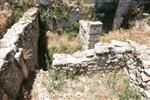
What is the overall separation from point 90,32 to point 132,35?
1.91 metres

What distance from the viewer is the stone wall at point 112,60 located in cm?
771

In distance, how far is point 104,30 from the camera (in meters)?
11.8

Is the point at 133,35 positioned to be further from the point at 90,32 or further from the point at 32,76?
the point at 32,76

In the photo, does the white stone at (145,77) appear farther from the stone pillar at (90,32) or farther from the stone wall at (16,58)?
the stone pillar at (90,32)

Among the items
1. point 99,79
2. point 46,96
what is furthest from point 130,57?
point 46,96

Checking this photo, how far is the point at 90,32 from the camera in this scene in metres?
10.3

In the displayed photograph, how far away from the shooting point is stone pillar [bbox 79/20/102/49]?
10258mm

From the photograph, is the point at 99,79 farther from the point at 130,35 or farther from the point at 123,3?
the point at 123,3

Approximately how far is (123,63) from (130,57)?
0.32 m

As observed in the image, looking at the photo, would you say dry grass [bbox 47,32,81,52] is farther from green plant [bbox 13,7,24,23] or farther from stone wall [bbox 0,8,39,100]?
green plant [bbox 13,7,24,23]

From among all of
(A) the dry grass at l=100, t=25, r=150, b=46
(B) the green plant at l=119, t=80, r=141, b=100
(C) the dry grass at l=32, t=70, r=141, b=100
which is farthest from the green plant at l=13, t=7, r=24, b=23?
(B) the green plant at l=119, t=80, r=141, b=100

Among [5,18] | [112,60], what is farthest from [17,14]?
[112,60]

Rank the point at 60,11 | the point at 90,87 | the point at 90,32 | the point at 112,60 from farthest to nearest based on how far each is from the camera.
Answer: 1. the point at 60,11
2. the point at 90,32
3. the point at 112,60
4. the point at 90,87

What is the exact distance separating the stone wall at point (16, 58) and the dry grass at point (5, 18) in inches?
29.5
